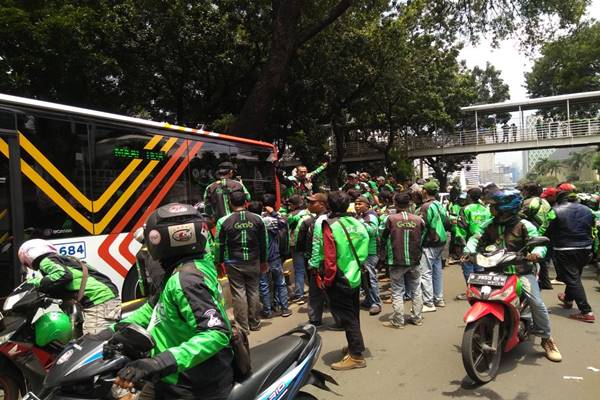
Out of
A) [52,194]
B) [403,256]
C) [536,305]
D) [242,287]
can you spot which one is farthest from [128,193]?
[536,305]

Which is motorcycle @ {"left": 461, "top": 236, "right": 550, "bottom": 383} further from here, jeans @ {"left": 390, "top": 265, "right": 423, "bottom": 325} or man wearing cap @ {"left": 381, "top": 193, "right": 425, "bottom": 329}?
jeans @ {"left": 390, "top": 265, "right": 423, "bottom": 325}

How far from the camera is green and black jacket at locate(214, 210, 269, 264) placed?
508 cm

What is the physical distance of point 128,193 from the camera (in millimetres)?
5809

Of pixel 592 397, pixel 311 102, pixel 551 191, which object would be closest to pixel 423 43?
pixel 311 102

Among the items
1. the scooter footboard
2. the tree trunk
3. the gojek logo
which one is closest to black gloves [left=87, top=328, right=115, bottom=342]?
the gojek logo

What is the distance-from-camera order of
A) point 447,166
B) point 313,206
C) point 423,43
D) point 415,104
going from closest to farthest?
point 313,206 → point 423,43 → point 415,104 → point 447,166

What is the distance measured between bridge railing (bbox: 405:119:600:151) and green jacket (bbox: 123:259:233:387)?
32.4m

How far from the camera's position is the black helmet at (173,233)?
206 cm

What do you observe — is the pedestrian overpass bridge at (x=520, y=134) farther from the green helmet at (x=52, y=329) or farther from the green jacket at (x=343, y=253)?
the green helmet at (x=52, y=329)

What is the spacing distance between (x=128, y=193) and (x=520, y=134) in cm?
3169

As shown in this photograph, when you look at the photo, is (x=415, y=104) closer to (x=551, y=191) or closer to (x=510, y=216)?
(x=551, y=191)

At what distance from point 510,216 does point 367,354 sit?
2088 mm

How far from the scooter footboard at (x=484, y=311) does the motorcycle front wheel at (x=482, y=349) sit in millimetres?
52

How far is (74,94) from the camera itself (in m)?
13.6
